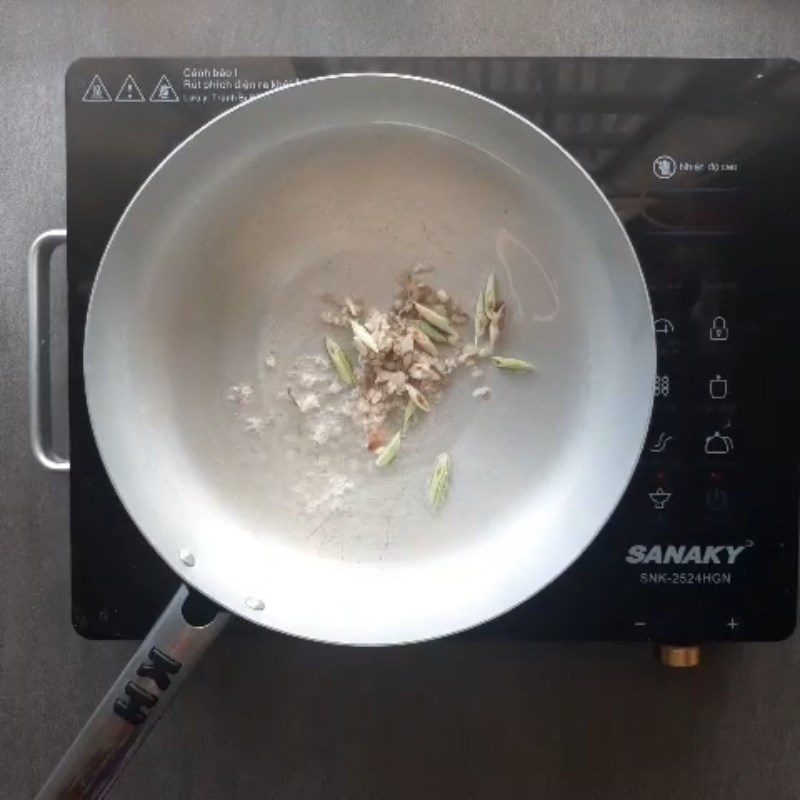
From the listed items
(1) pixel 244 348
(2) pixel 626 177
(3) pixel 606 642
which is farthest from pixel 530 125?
(3) pixel 606 642

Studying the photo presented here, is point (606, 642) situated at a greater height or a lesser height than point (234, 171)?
lesser

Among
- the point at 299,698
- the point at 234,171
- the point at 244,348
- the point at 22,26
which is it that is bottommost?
the point at 299,698

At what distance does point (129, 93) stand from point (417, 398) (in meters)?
0.25

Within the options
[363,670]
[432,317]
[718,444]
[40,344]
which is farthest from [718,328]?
[40,344]

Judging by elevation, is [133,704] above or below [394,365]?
below

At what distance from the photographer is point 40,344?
54 centimetres

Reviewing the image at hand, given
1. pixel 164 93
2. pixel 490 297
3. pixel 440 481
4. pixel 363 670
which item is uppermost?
pixel 164 93

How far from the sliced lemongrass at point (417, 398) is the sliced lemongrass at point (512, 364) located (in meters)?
0.05

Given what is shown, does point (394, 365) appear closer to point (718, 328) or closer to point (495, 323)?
point (495, 323)

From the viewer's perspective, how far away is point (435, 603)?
52cm

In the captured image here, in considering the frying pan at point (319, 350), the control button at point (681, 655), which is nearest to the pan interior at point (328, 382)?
the frying pan at point (319, 350)

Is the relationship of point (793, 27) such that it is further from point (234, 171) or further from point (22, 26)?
point (22, 26)

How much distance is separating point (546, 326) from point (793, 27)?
0.84ft

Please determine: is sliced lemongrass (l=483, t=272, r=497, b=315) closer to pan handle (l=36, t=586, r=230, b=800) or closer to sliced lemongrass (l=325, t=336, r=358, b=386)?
sliced lemongrass (l=325, t=336, r=358, b=386)
